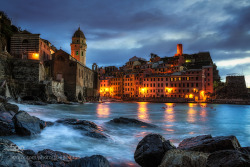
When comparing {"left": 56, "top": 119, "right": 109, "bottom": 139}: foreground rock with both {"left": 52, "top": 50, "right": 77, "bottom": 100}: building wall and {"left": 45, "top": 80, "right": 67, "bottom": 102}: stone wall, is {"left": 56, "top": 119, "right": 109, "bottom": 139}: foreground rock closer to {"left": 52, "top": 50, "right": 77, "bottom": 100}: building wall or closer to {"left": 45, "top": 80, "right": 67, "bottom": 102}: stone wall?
{"left": 45, "top": 80, "right": 67, "bottom": 102}: stone wall

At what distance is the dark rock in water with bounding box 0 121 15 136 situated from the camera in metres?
8.20

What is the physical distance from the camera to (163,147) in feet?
19.4

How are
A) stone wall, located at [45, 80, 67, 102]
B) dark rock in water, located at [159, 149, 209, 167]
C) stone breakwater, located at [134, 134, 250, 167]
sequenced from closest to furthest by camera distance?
stone breakwater, located at [134, 134, 250, 167] → dark rock in water, located at [159, 149, 209, 167] → stone wall, located at [45, 80, 67, 102]

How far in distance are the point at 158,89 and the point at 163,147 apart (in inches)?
2412

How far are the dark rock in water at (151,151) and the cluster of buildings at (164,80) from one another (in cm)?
5464

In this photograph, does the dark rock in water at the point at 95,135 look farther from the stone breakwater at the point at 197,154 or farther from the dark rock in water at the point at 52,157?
the dark rock in water at the point at 52,157

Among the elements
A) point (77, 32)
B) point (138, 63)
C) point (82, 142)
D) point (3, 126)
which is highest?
point (77, 32)

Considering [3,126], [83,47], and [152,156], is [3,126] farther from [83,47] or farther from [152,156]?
[83,47]

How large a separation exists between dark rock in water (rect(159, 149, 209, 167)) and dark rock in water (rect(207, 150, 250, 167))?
444 millimetres

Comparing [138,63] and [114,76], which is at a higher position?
[138,63]

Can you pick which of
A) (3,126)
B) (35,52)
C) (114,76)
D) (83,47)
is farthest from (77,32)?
(3,126)

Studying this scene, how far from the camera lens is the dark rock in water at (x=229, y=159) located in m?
3.81

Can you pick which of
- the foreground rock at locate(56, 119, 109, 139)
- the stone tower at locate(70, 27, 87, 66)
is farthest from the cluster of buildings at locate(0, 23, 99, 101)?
the foreground rock at locate(56, 119, 109, 139)

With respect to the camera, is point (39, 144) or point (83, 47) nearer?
point (39, 144)
